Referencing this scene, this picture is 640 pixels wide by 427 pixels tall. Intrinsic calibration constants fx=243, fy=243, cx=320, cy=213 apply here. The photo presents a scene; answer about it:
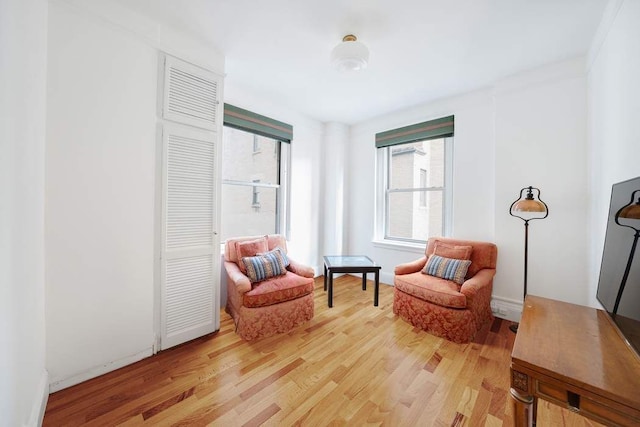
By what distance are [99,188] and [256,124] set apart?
6.24ft

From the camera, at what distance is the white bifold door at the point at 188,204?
2.07 m

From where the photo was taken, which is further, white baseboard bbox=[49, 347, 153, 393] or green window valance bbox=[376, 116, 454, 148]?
green window valance bbox=[376, 116, 454, 148]

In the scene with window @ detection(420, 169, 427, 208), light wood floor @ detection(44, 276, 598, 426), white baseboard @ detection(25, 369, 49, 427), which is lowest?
light wood floor @ detection(44, 276, 598, 426)

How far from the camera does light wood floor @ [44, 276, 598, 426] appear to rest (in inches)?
56.9

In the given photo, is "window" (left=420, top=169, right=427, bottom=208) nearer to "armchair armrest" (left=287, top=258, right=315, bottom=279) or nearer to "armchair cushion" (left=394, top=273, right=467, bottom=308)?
"armchair cushion" (left=394, top=273, right=467, bottom=308)

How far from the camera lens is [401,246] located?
12.1 ft

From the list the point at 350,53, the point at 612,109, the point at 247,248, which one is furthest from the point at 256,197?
the point at 612,109

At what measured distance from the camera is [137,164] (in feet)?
6.27

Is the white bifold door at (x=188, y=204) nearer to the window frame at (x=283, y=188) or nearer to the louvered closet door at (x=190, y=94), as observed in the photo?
the louvered closet door at (x=190, y=94)

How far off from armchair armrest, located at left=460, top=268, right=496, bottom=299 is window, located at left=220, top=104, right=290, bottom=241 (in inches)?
95.3

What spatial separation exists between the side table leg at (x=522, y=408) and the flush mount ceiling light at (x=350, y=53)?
2.30 m

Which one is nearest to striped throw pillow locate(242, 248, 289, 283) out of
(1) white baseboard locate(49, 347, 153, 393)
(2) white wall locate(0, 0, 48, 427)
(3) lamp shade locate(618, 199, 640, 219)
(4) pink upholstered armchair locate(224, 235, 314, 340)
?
(4) pink upholstered armchair locate(224, 235, 314, 340)

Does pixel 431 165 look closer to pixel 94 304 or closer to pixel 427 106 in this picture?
pixel 427 106

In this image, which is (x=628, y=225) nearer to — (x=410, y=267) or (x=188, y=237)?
(x=410, y=267)
